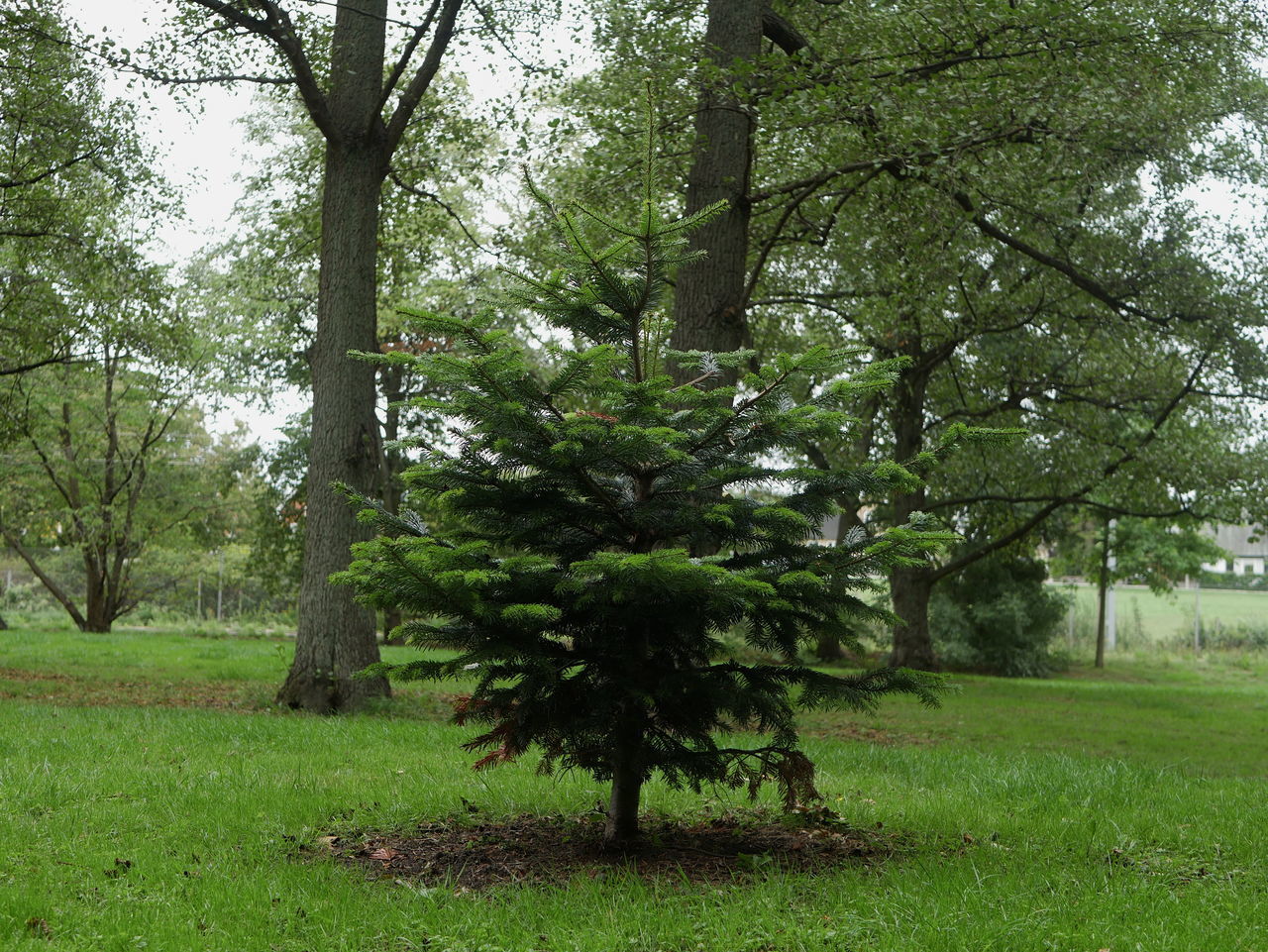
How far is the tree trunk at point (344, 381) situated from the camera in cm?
1084

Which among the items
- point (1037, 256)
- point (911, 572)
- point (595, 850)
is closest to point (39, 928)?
point (595, 850)

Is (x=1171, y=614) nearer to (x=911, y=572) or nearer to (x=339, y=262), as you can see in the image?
(x=911, y=572)

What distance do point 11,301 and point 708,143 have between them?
1049 cm

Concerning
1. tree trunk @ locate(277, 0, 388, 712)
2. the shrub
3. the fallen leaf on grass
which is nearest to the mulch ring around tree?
the fallen leaf on grass

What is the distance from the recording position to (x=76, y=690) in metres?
12.6

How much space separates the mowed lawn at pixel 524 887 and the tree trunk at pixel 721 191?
11.4 ft

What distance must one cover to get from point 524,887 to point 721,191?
6.28m

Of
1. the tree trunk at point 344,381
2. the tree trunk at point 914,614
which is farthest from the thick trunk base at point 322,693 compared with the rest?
the tree trunk at point 914,614

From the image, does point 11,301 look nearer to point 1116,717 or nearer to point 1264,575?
point 1116,717

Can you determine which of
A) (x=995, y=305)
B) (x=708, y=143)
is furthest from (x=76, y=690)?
(x=995, y=305)

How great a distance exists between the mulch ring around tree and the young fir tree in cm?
27

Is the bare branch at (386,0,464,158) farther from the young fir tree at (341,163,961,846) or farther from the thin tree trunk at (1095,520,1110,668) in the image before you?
the thin tree trunk at (1095,520,1110,668)

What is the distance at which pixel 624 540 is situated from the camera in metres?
4.84

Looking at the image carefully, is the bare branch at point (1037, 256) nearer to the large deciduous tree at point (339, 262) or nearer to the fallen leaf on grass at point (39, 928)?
the large deciduous tree at point (339, 262)
